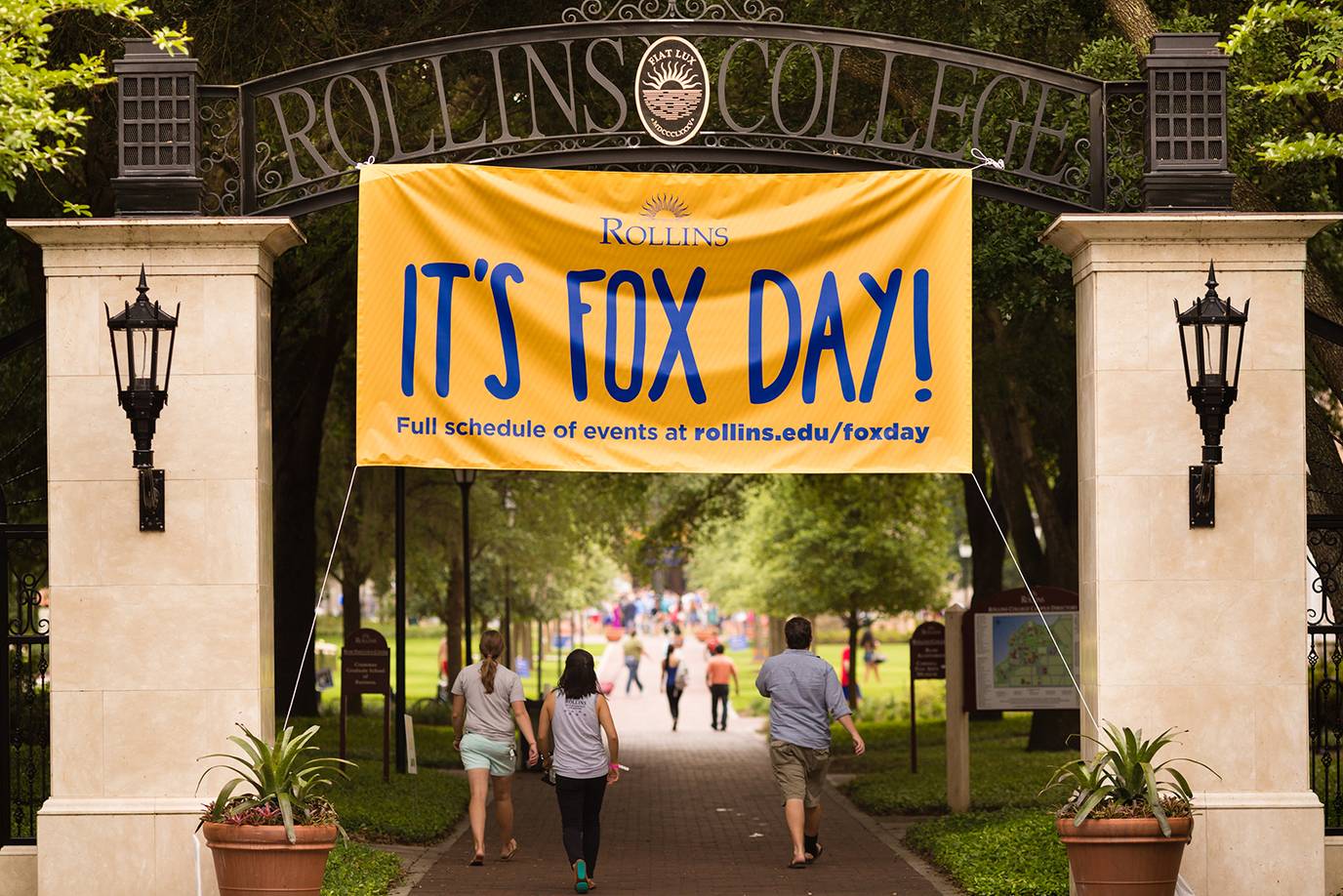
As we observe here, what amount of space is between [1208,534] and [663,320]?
142 inches

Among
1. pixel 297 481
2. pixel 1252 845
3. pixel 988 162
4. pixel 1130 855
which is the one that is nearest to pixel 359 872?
pixel 1130 855

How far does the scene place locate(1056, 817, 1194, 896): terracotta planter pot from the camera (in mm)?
9070

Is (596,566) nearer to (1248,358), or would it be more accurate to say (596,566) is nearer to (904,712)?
(904,712)

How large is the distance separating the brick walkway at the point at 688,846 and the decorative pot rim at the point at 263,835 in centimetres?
299

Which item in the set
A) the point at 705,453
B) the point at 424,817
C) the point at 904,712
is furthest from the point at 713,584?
the point at 705,453

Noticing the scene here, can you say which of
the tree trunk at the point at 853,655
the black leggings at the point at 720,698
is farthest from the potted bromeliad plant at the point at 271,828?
the black leggings at the point at 720,698

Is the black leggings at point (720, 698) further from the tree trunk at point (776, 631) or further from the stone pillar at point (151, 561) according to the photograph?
the stone pillar at point (151, 561)

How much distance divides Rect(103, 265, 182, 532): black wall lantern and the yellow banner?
1259mm

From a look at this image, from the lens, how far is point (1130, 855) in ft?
29.8

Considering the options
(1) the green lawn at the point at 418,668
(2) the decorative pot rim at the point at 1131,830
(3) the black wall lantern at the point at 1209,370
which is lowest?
(1) the green lawn at the point at 418,668

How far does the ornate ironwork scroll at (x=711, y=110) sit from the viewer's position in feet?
33.2

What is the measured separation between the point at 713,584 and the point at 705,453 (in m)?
54.7

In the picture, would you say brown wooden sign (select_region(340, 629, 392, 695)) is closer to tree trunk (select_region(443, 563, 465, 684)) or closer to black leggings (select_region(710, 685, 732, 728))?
tree trunk (select_region(443, 563, 465, 684))

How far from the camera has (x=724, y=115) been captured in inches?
406
